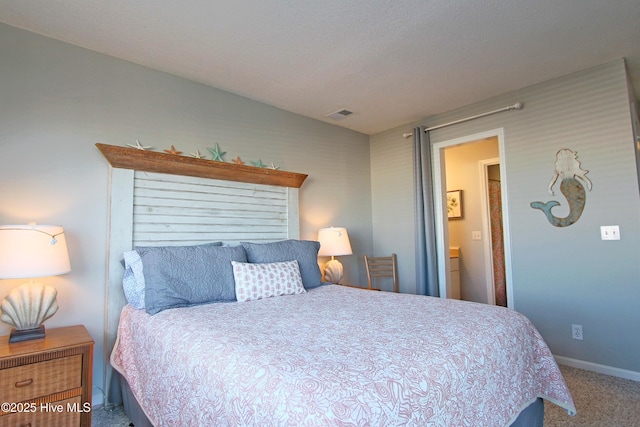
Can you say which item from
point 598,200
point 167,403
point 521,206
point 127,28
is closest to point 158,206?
point 127,28

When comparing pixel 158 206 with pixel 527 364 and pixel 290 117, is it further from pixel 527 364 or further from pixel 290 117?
pixel 527 364

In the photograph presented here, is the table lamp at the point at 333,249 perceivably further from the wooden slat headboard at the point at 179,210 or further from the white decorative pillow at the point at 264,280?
the white decorative pillow at the point at 264,280

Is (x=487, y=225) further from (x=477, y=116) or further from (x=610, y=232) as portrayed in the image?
(x=610, y=232)

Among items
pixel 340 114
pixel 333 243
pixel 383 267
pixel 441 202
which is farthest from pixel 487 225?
pixel 340 114

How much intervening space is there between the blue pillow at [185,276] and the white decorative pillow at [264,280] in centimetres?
6

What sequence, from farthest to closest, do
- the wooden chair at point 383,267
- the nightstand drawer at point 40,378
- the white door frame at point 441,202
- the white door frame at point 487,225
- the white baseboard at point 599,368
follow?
the white door frame at point 487,225
the wooden chair at point 383,267
the white door frame at point 441,202
the white baseboard at point 599,368
the nightstand drawer at point 40,378

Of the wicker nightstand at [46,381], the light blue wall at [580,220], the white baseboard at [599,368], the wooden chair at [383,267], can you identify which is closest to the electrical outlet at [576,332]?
the light blue wall at [580,220]

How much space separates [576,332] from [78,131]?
4173 mm

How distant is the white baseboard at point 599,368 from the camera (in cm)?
254

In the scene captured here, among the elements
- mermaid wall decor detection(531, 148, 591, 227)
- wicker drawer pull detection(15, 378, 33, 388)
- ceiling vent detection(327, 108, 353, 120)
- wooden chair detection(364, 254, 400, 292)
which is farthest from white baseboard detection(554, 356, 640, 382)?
wicker drawer pull detection(15, 378, 33, 388)

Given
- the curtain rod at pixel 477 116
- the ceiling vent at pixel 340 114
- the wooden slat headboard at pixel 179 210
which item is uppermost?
the ceiling vent at pixel 340 114

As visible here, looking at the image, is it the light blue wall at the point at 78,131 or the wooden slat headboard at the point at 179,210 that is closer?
the light blue wall at the point at 78,131

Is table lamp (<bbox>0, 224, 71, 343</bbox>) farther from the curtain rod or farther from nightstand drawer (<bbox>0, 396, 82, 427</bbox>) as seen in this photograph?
the curtain rod

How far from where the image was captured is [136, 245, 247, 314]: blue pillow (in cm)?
202
